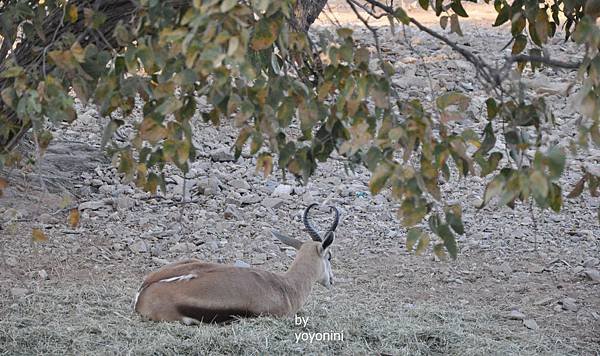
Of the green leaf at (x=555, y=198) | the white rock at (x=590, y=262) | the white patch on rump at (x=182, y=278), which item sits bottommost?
the white rock at (x=590, y=262)

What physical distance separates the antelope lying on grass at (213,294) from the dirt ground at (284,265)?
11cm

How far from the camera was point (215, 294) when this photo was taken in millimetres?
6156

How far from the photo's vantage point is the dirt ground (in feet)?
19.6

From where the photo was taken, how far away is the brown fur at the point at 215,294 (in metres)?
6.12

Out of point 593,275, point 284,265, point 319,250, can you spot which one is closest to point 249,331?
point 319,250

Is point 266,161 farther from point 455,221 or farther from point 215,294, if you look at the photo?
point 215,294

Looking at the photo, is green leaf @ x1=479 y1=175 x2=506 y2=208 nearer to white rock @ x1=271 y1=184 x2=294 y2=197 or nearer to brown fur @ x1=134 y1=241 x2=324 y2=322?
brown fur @ x1=134 y1=241 x2=324 y2=322

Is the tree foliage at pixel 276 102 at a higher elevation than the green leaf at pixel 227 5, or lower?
lower

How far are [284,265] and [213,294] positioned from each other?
5.71 feet

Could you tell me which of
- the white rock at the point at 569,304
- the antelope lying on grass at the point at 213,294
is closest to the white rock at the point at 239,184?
the antelope lying on grass at the point at 213,294

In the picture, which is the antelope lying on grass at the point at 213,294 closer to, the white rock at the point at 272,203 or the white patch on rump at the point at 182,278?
the white patch on rump at the point at 182,278

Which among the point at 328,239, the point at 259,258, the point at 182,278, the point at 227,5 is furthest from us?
the point at 259,258

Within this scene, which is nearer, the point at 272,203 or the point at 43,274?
the point at 43,274

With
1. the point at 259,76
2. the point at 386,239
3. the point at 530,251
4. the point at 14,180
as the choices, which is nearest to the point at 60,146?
the point at 14,180
